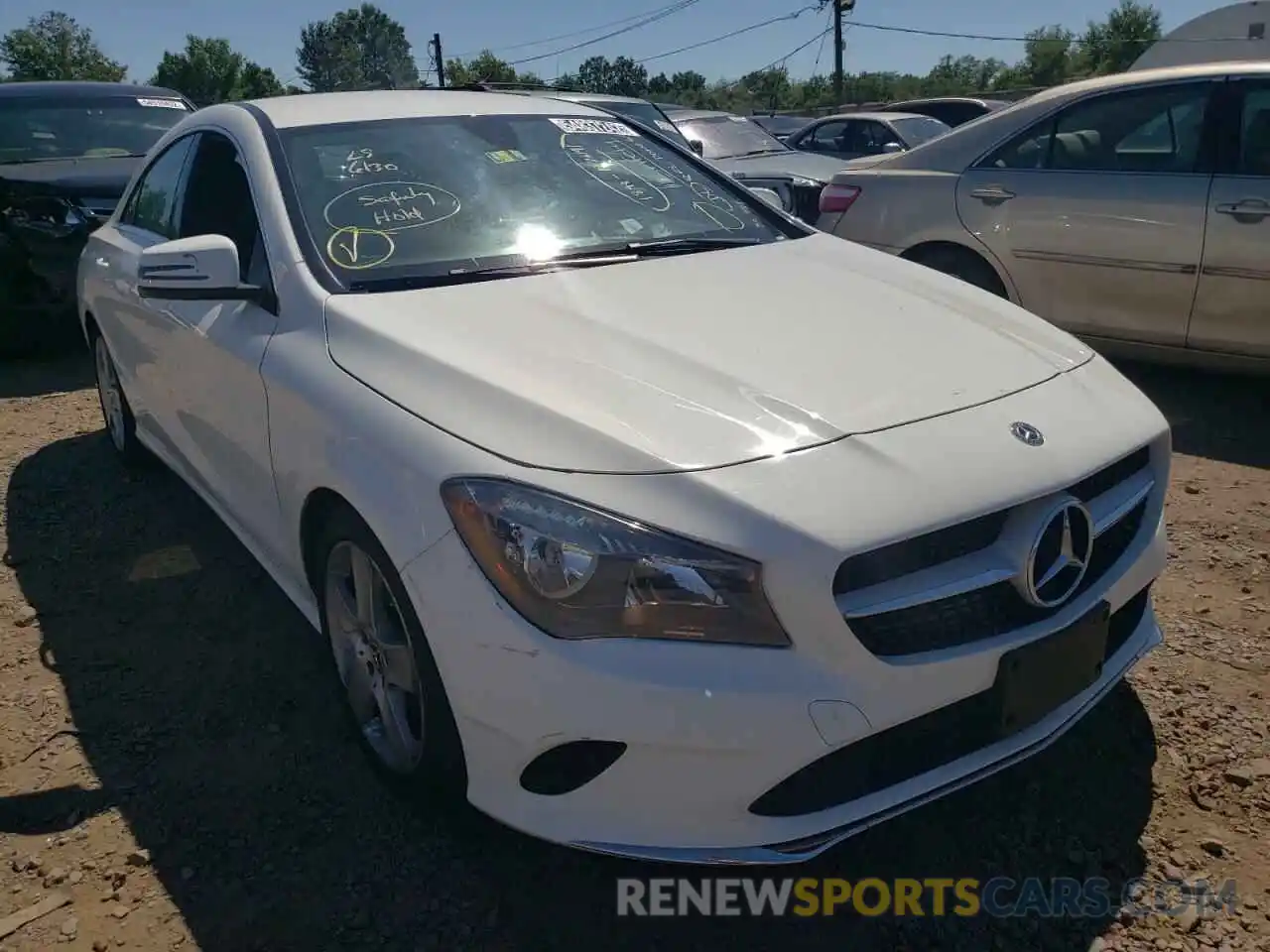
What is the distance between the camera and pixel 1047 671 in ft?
6.37

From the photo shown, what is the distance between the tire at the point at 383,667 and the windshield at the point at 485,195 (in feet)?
2.30

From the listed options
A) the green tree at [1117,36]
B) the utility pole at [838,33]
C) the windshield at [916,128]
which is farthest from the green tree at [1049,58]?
the windshield at [916,128]

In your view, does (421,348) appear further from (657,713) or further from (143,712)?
(143,712)

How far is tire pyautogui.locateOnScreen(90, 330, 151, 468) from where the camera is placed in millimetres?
4395

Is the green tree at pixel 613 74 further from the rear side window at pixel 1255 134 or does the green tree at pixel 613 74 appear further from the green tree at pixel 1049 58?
the rear side window at pixel 1255 134

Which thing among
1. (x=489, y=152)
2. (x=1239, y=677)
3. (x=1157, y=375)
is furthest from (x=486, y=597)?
(x=1157, y=375)

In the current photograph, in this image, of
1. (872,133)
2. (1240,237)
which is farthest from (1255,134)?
(872,133)

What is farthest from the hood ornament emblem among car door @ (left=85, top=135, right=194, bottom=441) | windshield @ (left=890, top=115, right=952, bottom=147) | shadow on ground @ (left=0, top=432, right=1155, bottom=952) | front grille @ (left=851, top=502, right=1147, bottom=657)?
windshield @ (left=890, top=115, right=952, bottom=147)

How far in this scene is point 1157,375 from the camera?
534 cm

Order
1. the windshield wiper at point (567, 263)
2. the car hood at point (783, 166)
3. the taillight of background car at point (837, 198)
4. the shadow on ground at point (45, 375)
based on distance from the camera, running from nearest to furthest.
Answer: the windshield wiper at point (567, 263) → the taillight of background car at point (837, 198) → the shadow on ground at point (45, 375) → the car hood at point (783, 166)

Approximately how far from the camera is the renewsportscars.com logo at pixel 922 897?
6.80 feet

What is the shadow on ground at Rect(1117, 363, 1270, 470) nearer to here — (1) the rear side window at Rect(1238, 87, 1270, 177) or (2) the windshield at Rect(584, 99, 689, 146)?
(1) the rear side window at Rect(1238, 87, 1270, 177)

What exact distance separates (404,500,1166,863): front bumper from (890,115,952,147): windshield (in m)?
13.2

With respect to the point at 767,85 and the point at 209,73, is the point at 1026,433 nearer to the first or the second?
the point at 767,85
